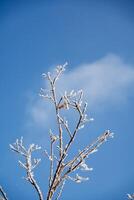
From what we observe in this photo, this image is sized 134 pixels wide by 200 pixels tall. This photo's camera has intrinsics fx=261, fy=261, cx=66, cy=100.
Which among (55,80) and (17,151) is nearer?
(17,151)

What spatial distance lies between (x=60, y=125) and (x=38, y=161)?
0.96 metres

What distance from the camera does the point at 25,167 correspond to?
552cm

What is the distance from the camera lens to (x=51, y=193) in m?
5.12

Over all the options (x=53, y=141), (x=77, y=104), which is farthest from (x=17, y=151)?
(x=77, y=104)

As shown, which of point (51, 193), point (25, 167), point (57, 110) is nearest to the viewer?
point (51, 193)

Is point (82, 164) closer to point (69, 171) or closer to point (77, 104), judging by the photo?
point (69, 171)

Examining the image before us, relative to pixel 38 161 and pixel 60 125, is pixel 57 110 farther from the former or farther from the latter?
pixel 38 161

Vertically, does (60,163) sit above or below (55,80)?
below

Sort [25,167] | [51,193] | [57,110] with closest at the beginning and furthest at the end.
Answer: [51,193]
[25,167]
[57,110]

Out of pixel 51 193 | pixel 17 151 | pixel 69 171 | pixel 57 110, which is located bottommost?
pixel 51 193

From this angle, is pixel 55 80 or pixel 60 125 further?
pixel 55 80

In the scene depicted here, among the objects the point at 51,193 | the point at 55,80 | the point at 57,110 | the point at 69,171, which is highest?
the point at 55,80

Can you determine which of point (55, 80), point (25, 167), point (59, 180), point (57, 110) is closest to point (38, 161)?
point (25, 167)

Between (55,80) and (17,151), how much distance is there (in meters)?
1.85
